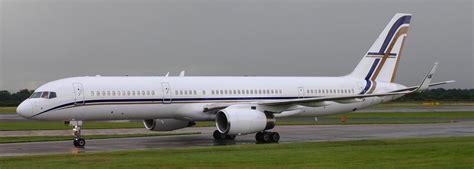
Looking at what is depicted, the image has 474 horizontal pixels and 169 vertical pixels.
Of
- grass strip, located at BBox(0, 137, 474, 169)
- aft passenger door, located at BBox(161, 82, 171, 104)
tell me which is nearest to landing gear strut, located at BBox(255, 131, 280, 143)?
aft passenger door, located at BBox(161, 82, 171, 104)

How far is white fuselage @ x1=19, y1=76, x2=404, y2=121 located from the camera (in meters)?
30.2

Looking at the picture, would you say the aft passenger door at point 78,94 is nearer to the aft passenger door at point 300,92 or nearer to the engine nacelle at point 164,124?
the engine nacelle at point 164,124

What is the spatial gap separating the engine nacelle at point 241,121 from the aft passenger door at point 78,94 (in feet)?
20.2

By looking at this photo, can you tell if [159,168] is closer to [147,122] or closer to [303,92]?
[147,122]

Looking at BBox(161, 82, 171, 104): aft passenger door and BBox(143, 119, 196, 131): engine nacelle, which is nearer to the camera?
BBox(161, 82, 171, 104): aft passenger door

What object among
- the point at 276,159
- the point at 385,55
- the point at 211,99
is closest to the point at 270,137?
the point at 211,99

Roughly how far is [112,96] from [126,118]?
4.61ft

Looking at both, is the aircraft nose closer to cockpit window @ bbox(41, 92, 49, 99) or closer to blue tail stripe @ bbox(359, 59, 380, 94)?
cockpit window @ bbox(41, 92, 49, 99)

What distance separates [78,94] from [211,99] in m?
6.97

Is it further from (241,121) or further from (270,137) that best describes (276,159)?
(270,137)

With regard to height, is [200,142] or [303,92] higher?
[303,92]

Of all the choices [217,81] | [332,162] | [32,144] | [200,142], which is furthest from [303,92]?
[332,162]

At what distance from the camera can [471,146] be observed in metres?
24.0

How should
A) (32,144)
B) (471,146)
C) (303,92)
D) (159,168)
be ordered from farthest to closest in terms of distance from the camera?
(303,92)
(32,144)
(471,146)
(159,168)
